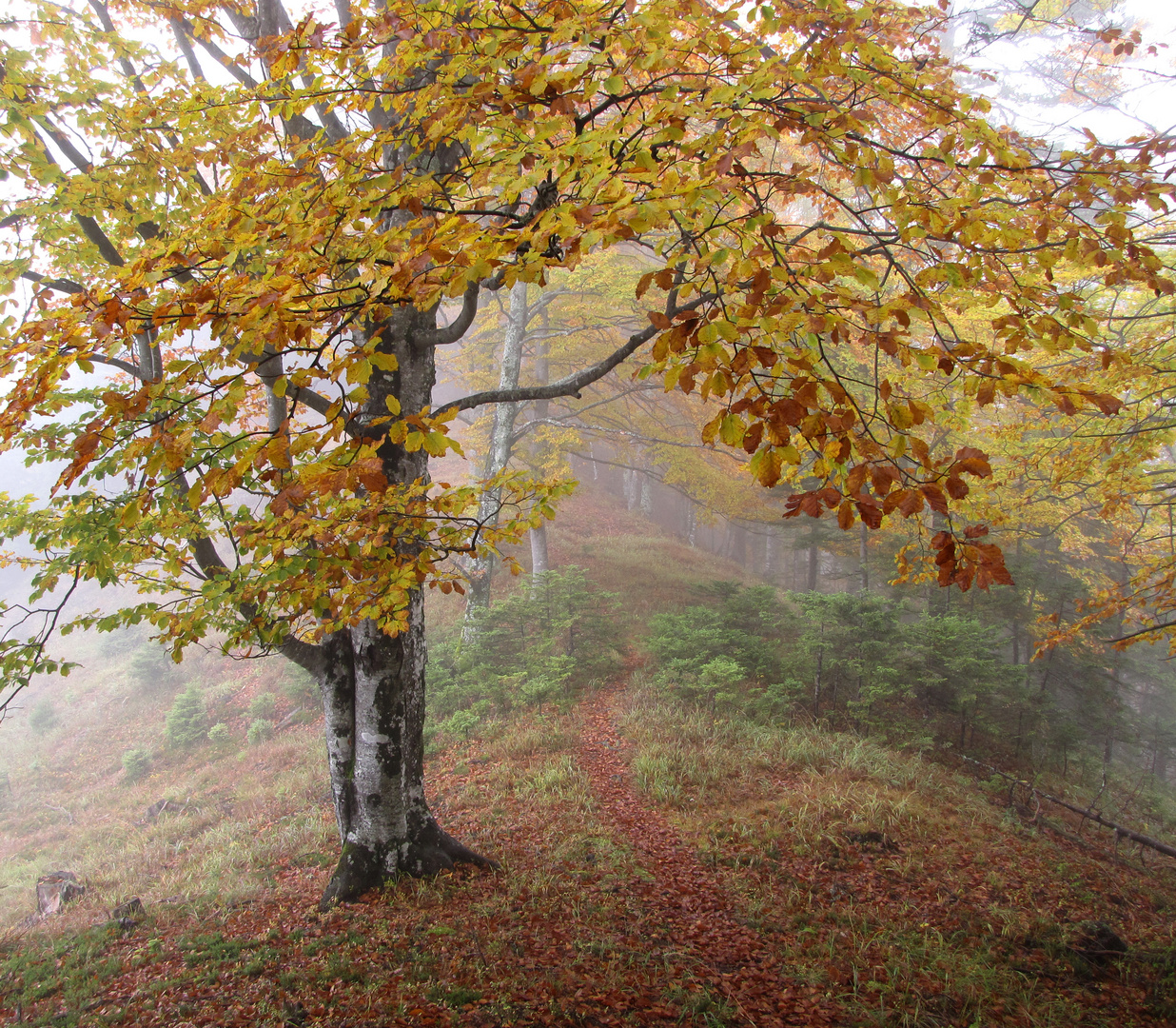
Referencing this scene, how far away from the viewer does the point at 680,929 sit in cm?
478

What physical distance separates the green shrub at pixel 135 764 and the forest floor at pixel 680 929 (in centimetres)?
816

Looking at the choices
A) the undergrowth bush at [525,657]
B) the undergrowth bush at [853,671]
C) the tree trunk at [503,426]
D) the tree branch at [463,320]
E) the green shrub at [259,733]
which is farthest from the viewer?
the green shrub at [259,733]

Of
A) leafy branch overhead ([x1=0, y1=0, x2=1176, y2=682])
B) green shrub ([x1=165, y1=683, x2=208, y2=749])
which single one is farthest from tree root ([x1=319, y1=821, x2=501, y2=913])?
green shrub ([x1=165, y1=683, x2=208, y2=749])

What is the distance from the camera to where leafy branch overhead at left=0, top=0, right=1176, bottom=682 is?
6.83ft

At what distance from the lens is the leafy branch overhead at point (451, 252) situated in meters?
2.08

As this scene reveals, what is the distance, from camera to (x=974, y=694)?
9703 mm

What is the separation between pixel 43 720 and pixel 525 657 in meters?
17.2

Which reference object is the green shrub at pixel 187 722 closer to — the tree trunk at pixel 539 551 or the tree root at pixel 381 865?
the tree trunk at pixel 539 551

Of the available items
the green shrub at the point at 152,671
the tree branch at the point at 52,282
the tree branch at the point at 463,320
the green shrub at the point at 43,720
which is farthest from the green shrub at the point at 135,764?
the tree branch at the point at 463,320

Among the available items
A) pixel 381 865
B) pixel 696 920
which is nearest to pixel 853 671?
pixel 696 920

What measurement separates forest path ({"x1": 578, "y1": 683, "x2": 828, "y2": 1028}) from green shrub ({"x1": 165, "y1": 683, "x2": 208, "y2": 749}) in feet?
39.8

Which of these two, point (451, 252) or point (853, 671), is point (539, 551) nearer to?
point (853, 671)

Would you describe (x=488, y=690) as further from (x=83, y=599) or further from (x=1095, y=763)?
(x=83, y=599)

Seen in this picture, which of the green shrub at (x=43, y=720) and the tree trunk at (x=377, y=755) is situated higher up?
the tree trunk at (x=377, y=755)
